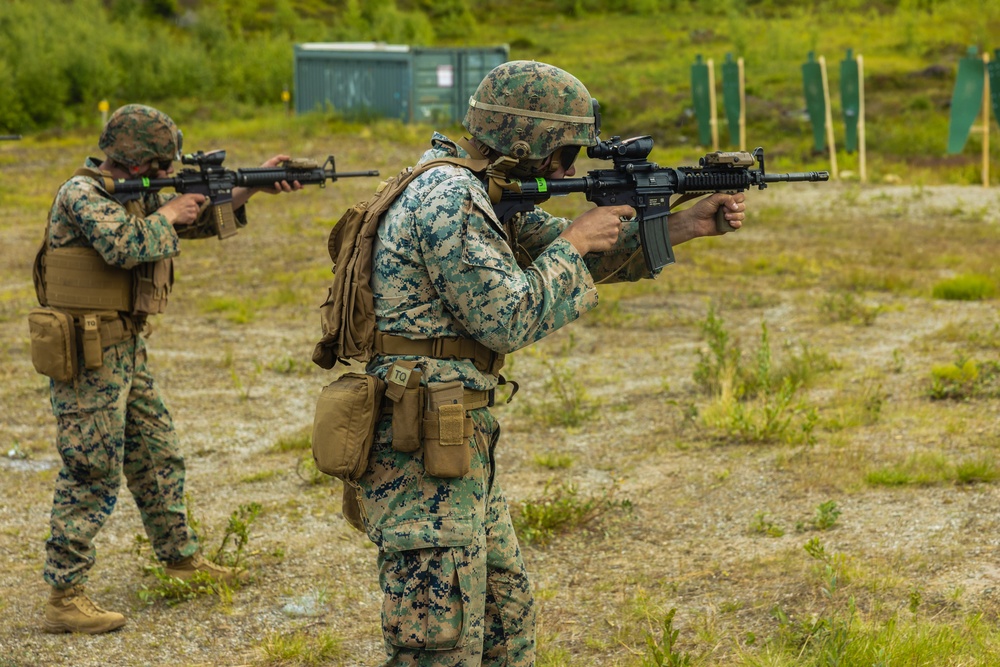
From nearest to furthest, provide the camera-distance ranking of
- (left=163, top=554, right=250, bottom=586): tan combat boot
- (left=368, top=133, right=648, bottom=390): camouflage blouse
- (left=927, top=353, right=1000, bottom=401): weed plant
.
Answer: (left=368, top=133, right=648, bottom=390): camouflage blouse, (left=163, top=554, right=250, bottom=586): tan combat boot, (left=927, top=353, right=1000, bottom=401): weed plant

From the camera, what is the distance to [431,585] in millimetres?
3029

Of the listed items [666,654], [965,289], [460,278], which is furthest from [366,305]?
[965,289]

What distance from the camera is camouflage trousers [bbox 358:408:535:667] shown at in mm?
3023

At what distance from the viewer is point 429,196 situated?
9.74 ft

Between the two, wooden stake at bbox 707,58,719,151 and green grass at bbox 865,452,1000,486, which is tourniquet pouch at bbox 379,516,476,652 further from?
wooden stake at bbox 707,58,719,151

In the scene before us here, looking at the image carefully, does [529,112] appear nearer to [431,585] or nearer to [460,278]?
[460,278]

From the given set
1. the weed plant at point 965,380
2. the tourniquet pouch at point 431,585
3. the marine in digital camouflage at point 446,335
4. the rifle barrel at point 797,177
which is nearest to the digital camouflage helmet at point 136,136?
the marine in digital camouflage at point 446,335

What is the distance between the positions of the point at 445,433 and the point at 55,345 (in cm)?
214

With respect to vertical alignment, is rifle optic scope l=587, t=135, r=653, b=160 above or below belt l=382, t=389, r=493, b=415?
above

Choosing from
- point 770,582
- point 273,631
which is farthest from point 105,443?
point 770,582

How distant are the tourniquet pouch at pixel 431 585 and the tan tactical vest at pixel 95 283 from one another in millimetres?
2043

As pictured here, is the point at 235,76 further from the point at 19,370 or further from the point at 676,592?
the point at 676,592

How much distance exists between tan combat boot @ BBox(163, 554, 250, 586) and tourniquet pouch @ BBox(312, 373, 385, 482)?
2073 mm

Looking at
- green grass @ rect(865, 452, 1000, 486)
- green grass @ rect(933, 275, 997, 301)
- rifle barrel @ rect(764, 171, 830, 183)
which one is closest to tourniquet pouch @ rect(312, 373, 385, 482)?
rifle barrel @ rect(764, 171, 830, 183)
